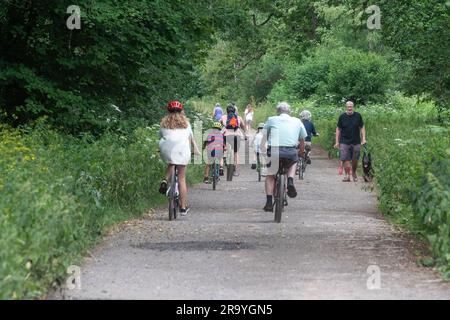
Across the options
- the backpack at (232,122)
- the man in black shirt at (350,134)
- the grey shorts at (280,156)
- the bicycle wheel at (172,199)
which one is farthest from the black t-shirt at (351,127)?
the bicycle wheel at (172,199)

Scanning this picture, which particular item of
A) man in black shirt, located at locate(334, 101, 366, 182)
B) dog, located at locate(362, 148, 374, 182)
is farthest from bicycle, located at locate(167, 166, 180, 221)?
dog, located at locate(362, 148, 374, 182)

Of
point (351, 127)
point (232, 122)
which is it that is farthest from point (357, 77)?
point (351, 127)

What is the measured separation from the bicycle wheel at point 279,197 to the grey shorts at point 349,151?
8.45 m

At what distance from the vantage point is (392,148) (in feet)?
63.2

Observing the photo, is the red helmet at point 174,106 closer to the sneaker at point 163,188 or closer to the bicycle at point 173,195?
the bicycle at point 173,195

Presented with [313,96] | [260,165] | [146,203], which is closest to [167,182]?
[146,203]

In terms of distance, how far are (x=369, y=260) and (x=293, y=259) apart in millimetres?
844

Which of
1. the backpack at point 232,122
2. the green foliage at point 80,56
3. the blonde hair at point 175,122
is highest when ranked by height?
the green foliage at point 80,56

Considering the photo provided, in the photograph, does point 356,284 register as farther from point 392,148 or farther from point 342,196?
point 342,196

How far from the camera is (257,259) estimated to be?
12375mm

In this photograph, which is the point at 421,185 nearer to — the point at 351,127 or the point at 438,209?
the point at 438,209

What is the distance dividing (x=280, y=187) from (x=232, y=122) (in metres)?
10.9

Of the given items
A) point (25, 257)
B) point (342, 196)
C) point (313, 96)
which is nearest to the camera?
point (25, 257)

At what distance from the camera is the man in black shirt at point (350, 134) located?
25141 millimetres
